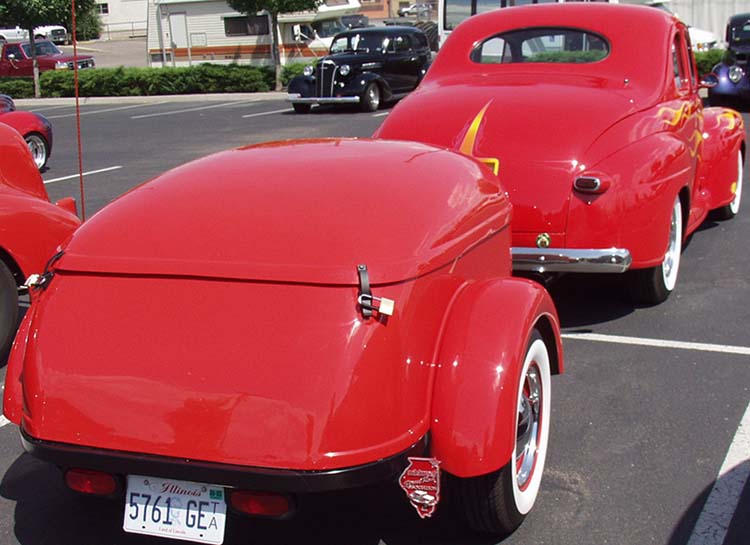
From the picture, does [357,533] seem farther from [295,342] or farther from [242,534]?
[295,342]

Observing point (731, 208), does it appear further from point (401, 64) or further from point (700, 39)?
point (700, 39)

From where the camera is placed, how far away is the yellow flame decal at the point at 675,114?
5.85 m

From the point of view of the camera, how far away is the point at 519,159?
5.26 meters

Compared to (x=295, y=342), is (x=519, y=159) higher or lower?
higher

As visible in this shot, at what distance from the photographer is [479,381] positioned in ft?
9.71

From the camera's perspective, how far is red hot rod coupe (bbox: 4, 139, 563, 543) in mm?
2736

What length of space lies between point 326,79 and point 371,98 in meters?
1.00

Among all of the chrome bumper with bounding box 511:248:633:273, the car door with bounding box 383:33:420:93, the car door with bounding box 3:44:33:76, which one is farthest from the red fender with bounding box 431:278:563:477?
the car door with bounding box 3:44:33:76

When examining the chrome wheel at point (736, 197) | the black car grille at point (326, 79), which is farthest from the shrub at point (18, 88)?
the chrome wheel at point (736, 197)

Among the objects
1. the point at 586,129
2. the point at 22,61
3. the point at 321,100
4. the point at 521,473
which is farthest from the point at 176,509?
the point at 22,61

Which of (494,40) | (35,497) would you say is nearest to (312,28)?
(494,40)

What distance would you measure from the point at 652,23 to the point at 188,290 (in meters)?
4.59

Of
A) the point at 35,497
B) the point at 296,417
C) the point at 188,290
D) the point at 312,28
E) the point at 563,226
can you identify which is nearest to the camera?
the point at 296,417

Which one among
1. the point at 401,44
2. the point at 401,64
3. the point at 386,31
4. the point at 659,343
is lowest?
the point at 659,343
